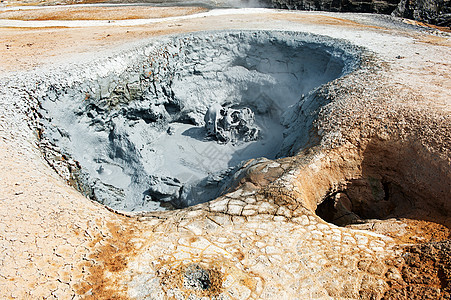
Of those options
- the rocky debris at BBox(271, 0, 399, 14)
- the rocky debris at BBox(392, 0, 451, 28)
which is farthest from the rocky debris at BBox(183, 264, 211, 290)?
the rocky debris at BBox(392, 0, 451, 28)

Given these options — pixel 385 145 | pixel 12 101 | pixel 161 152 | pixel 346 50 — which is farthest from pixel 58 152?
pixel 346 50

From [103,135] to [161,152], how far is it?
130 centimetres

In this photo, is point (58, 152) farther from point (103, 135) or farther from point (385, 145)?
point (385, 145)

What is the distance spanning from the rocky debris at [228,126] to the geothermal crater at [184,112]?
0.9 inches

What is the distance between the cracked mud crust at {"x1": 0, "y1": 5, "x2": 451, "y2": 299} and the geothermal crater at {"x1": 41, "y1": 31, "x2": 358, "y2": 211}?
800 millimetres

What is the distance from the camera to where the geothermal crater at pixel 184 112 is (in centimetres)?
512

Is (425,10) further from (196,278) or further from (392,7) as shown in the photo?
(196,278)

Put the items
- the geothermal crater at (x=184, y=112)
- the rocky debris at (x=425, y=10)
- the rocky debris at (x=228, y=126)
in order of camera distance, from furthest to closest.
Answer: the rocky debris at (x=425, y=10) < the rocky debris at (x=228, y=126) < the geothermal crater at (x=184, y=112)

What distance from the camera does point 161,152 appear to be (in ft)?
22.0

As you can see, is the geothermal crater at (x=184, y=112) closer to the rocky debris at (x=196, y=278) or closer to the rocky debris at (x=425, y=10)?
the rocky debris at (x=196, y=278)

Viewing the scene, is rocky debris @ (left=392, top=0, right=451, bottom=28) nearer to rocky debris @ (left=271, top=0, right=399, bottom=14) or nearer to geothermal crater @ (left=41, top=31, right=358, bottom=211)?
rocky debris @ (left=271, top=0, right=399, bottom=14)

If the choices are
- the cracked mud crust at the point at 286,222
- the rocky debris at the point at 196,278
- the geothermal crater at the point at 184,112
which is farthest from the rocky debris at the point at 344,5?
the rocky debris at the point at 196,278

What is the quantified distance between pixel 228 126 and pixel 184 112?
48.2 inches

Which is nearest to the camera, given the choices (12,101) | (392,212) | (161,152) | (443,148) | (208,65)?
(443,148)
